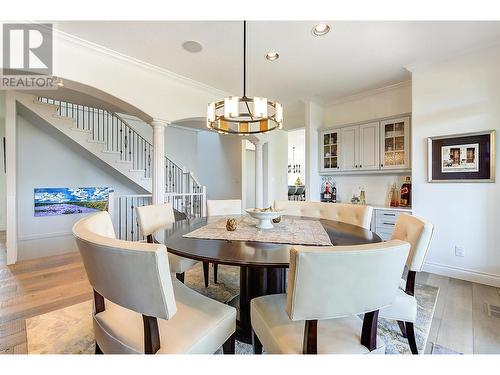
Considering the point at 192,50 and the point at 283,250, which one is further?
the point at 192,50

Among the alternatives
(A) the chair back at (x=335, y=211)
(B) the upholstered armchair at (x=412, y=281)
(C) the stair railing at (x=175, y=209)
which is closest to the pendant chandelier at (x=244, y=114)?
(A) the chair back at (x=335, y=211)

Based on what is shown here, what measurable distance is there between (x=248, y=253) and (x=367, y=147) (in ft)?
10.7

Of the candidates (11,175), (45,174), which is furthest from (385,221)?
(45,174)

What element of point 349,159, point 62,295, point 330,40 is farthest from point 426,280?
point 62,295

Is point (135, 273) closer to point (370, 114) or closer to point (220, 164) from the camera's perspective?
point (370, 114)

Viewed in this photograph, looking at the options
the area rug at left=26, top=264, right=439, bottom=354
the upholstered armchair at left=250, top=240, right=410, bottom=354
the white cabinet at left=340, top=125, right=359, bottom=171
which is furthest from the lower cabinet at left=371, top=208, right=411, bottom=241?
the upholstered armchair at left=250, top=240, right=410, bottom=354

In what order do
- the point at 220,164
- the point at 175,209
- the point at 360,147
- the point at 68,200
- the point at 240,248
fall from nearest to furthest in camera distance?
the point at 240,248 → the point at 360,147 → the point at 68,200 → the point at 175,209 → the point at 220,164

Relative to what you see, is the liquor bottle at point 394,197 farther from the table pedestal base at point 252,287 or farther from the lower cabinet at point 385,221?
the table pedestal base at point 252,287

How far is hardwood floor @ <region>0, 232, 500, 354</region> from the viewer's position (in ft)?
5.78

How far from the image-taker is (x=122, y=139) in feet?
19.8

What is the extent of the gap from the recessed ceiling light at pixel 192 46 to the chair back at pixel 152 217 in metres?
1.80

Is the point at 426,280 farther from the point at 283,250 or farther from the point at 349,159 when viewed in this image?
the point at 283,250

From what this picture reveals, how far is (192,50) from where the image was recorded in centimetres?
283
